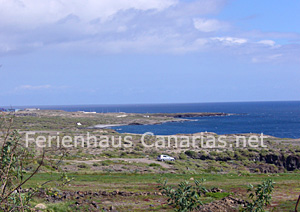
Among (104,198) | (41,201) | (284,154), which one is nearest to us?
(41,201)

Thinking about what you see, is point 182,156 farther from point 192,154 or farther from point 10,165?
point 10,165

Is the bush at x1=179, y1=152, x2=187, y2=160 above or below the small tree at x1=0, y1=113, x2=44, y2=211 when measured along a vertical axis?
below

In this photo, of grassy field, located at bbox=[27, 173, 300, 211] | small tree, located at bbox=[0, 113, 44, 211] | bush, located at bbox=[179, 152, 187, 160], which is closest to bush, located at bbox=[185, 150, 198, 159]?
bush, located at bbox=[179, 152, 187, 160]

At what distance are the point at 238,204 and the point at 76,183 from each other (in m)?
9.97

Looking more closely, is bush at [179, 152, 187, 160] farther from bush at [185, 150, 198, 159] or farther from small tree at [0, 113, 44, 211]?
small tree at [0, 113, 44, 211]

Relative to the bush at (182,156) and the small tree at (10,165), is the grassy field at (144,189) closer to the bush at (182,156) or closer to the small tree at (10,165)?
the small tree at (10,165)

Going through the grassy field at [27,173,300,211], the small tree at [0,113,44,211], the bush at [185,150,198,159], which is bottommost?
the bush at [185,150,198,159]

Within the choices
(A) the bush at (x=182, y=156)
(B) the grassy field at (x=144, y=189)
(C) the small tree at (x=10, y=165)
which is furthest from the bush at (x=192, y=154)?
(C) the small tree at (x=10, y=165)

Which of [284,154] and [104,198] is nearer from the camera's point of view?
[104,198]

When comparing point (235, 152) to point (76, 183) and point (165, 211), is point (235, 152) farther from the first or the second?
point (165, 211)

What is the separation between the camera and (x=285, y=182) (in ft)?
73.6

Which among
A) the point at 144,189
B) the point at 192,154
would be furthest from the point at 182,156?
the point at 144,189

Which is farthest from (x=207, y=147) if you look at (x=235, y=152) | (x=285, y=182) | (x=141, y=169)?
(x=285, y=182)

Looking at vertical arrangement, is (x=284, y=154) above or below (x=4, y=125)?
below
